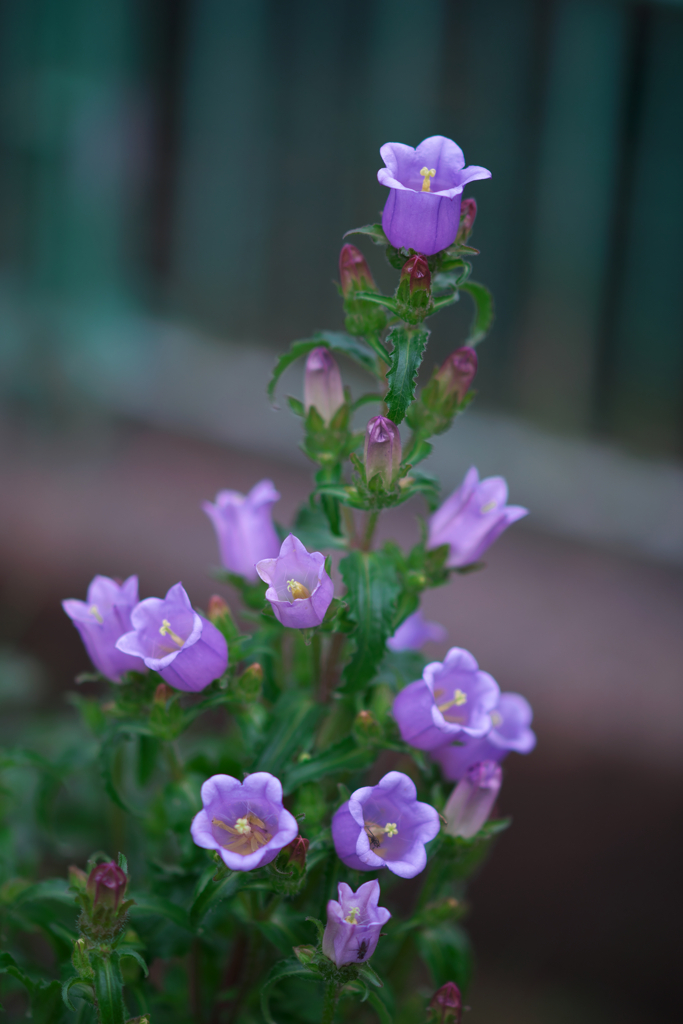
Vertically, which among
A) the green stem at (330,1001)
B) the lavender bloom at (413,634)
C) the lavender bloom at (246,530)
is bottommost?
the green stem at (330,1001)

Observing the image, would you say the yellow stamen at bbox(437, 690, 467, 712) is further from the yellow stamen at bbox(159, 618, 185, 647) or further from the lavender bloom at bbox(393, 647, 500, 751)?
the yellow stamen at bbox(159, 618, 185, 647)

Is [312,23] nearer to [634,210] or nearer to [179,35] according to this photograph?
[179,35]

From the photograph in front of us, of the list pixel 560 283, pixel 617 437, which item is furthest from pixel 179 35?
pixel 617 437

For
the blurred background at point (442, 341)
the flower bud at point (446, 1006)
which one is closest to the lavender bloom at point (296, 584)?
the flower bud at point (446, 1006)

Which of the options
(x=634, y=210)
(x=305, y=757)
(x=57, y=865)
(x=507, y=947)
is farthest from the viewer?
(x=634, y=210)

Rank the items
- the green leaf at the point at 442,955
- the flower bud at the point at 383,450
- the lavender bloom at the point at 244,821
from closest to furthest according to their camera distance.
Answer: the lavender bloom at the point at 244,821 → the flower bud at the point at 383,450 → the green leaf at the point at 442,955

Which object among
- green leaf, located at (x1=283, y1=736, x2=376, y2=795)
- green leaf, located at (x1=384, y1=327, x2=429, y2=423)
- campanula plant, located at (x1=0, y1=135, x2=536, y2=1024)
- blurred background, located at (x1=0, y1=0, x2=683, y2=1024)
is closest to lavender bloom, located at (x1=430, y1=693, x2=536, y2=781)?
campanula plant, located at (x1=0, y1=135, x2=536, y2=1024)

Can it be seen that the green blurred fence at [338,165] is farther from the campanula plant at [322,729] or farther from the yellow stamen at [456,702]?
the yellow stamen at [456,702]
